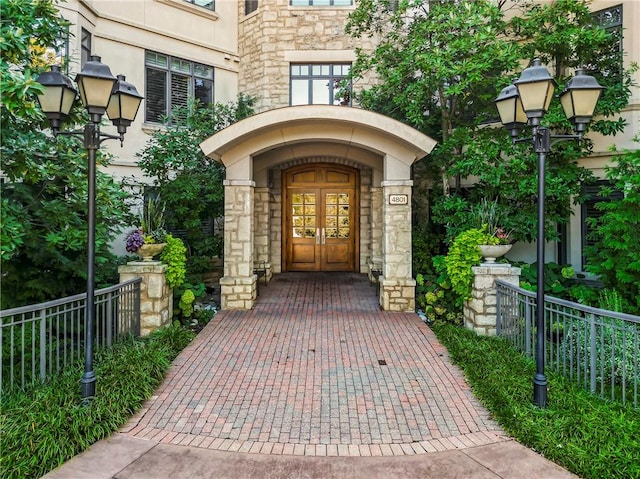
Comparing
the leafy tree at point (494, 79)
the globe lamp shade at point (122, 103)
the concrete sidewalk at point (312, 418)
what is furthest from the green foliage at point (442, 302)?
the globe lamp shade at point (122, 103)

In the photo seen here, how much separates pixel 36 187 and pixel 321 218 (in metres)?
6.88

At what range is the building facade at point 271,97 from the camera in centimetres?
795

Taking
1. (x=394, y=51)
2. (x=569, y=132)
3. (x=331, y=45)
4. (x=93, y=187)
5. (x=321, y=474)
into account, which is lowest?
(x=321, y=474)

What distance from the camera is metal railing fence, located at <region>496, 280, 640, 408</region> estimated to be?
404cm

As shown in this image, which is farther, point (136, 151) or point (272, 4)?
point (272, 4)

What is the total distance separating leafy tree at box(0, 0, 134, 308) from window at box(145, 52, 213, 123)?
192 inches

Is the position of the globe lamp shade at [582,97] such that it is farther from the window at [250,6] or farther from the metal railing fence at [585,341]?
the window at [250,6]

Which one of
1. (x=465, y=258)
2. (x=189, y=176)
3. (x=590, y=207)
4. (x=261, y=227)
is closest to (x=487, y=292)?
(x=465, y=258)

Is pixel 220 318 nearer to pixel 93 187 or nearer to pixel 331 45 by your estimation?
pixel 93 187

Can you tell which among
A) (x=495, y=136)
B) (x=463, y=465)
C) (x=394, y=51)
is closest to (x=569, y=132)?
(x=495, y=136)

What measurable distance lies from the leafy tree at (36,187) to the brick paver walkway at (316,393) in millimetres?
2154

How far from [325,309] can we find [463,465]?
475 centimetres

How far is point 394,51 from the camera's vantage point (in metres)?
8.94

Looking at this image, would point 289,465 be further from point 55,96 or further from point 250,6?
point 250,6
